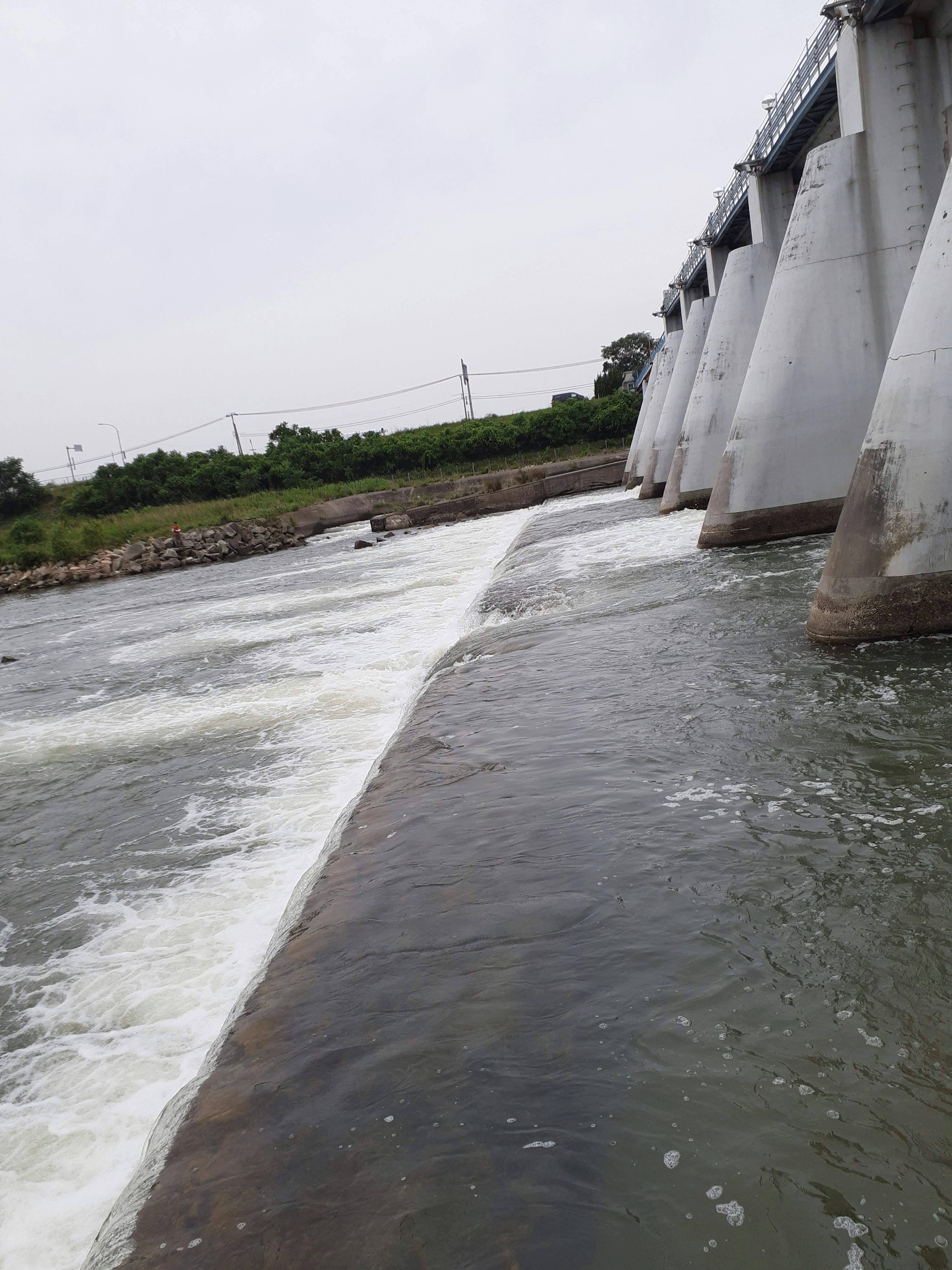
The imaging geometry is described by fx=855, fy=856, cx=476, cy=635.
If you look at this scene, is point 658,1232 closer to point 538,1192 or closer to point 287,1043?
point 538,1192

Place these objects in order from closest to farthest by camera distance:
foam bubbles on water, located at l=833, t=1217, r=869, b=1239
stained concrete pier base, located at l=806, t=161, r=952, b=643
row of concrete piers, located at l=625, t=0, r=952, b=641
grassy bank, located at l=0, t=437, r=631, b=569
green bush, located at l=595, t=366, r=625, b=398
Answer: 1. foam bubbles on water, located at l=833, t=1217, r=869, b=1239
2. stained concrete pier base, located at l=806, t=161, r=952, b=643
3. row of concrete piers, located at l=625, t=0, r=952, b=641
4. grassy bank, located at l=0, t=437, r=631, b=569
5. green bush, located at l=595, t=366, r=625, b=398

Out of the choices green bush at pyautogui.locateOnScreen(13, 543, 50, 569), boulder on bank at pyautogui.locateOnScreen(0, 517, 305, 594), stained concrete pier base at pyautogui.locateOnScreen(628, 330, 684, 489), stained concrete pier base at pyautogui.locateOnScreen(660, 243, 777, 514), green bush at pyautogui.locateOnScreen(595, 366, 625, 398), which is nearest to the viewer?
stained concrete pier base at pyautogui.locateOnScreen(660, 243, 777, 514)

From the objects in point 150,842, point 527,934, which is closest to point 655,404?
point 150,842

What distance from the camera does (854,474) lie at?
895cm

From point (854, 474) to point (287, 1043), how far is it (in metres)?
7.91

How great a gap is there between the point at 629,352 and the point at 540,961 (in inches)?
3780

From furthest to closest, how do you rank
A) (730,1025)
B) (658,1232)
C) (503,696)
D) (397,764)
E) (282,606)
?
(282,606) < (503,696) < (397,764) < (730,1025) < (658,1232)

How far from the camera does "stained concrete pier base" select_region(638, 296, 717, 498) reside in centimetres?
3294

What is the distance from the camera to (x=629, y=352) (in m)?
92.9

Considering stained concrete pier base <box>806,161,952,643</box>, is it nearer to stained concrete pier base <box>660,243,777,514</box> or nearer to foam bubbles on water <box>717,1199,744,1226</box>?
foam bubbles on water <box>717,1199,744,1226</box>

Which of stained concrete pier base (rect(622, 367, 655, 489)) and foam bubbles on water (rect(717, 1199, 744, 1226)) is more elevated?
stained concrete pier base (rect(622, 367, 655, 489))

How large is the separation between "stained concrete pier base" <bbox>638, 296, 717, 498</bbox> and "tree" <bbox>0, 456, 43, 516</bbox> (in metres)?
72.4

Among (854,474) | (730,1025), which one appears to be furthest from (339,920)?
(854,474)

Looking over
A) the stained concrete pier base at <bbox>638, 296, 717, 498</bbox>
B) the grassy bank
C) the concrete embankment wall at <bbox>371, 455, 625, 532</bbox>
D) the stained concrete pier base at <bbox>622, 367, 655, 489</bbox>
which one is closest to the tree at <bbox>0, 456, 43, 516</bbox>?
the grassy bank
